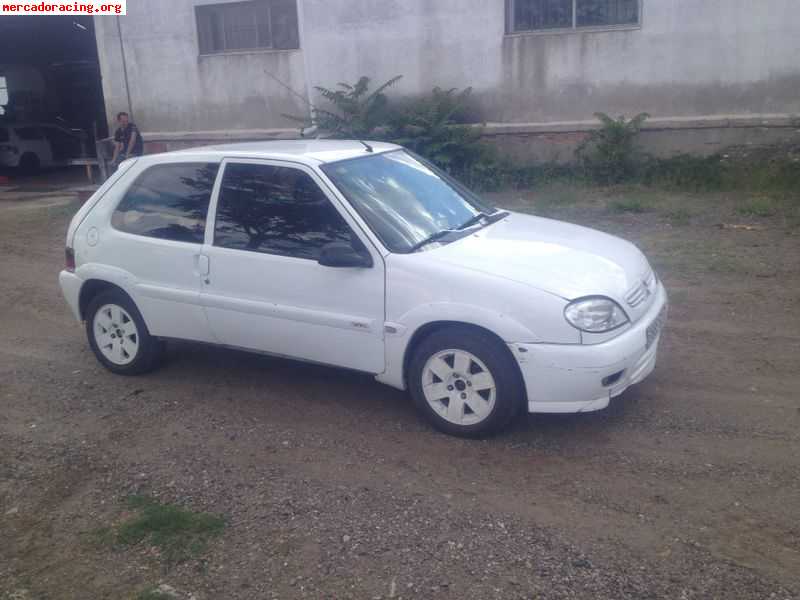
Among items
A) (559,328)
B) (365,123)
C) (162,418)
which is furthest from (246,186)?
(365,123)

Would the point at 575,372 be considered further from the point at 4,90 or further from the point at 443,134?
the point at 4,90

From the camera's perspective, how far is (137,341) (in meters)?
6.25

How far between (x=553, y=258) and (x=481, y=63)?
32.6 ft

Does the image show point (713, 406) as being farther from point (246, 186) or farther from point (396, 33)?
point (396, 33)

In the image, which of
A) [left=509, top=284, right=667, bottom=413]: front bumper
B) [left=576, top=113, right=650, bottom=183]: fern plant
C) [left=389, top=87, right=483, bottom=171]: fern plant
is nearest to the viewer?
[left=509, top=284, right=667, bottom=413]: front bumper

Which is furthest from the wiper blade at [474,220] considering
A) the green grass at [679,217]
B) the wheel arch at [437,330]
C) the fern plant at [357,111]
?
the fern plant at [357,111]

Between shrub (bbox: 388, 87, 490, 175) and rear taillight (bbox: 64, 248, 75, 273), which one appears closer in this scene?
rear taillight (bbox: 64, 248, 75, 273)

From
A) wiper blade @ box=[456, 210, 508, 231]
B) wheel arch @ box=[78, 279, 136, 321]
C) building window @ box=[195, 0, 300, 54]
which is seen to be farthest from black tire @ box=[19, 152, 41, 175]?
wiper blade @ box=[456, 210, 508, 231]

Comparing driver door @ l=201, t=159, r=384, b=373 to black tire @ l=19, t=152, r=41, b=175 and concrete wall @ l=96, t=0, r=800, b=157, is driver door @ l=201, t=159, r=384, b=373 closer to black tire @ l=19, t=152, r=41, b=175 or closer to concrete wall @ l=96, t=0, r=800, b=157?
concrete wall @ l=96, t=0, r=800, b=157

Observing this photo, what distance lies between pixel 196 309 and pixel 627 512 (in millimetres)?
3163

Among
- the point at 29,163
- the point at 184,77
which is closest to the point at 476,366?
the point at 184,77

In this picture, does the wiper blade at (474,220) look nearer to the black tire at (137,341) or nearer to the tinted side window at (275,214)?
the tinted side window at (275,214)

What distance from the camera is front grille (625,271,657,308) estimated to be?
491 centimetres

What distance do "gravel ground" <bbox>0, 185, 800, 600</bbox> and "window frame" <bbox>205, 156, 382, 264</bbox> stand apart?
3.45ft
